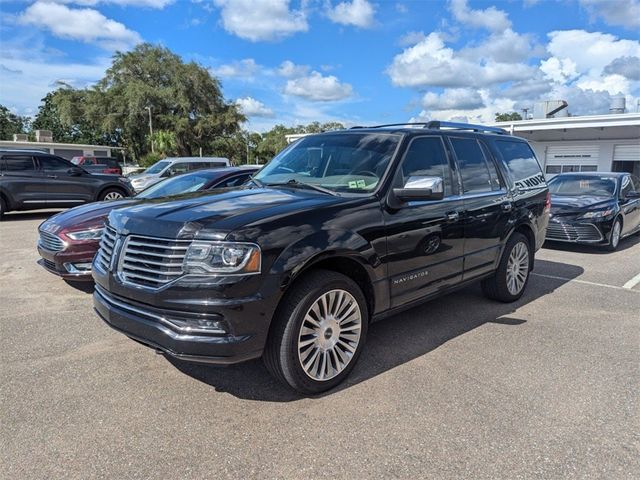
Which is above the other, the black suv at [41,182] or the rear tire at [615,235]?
the black suv at [41,182]

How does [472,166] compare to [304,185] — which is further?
[472,166]

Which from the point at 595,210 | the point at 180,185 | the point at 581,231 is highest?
the point at 180,185

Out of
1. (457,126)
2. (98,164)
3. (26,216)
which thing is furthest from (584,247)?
(98,164)

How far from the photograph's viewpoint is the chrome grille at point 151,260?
288 centimetres

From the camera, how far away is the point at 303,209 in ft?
Answer: 10.5

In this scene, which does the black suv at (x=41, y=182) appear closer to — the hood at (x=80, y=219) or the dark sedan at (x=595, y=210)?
the hood at (x=80, y=219)

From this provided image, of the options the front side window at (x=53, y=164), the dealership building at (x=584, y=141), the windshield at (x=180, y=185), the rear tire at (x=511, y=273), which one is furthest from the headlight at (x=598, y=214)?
the front side window at (x=53, y=164)

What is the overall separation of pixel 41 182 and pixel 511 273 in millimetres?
12038

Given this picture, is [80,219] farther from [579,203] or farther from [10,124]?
[10,124]

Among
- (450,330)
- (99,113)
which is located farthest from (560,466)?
(99,113)

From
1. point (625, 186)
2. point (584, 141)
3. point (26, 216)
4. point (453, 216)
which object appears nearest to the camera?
point (453, 216)

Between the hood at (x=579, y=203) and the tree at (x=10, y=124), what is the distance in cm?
9792

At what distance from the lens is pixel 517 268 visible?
5.48m

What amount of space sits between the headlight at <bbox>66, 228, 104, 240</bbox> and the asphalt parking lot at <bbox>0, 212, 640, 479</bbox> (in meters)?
0.88
